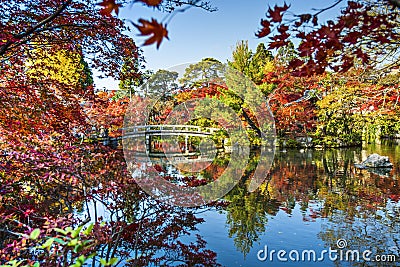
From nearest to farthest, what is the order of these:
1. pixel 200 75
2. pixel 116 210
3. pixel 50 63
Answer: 1. pixel 116 210
2. pixel 50 63
3. pixel 200 75

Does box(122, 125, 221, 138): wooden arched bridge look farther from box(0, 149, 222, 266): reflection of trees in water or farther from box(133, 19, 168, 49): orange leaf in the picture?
box(133, 19, 168, 49): orange leaf

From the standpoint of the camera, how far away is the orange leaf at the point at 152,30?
0.88m

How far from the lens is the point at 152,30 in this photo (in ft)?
2.93

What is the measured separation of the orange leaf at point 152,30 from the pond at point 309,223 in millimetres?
3268

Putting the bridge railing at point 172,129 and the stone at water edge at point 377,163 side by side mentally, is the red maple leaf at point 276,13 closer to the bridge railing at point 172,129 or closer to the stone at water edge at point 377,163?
the stone at water edge at point 377,163

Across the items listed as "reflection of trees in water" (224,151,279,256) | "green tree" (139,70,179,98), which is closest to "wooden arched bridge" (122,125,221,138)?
"green tree" (139,70,179,98)

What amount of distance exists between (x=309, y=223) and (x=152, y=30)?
4.61 m

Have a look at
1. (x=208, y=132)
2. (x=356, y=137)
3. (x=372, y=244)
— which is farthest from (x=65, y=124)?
(x=356, y=137)

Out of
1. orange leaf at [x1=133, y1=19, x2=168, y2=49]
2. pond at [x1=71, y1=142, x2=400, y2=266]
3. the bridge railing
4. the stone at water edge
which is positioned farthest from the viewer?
the bridge railing

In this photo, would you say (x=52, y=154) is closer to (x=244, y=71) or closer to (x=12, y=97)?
(x=12, y=97)

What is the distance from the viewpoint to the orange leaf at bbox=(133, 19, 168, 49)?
884 mm

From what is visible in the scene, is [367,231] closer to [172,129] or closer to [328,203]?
[328,203]

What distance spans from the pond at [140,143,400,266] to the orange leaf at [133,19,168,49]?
327cm

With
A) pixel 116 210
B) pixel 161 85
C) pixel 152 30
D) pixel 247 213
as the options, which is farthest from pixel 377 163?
pixel 152 30
